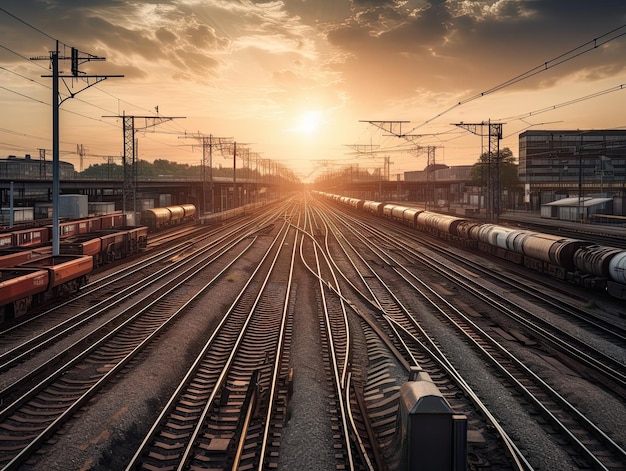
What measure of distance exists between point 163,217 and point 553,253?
1687 inches

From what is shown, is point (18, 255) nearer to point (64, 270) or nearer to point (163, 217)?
point (64, 270)

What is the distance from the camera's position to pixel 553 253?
25766 millimetres

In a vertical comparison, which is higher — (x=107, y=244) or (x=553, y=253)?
(x=107, y=244)

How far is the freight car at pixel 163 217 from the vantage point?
173ft

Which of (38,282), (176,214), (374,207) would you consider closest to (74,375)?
(38,282)

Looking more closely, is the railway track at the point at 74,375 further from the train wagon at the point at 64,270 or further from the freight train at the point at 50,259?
the freight train at the point at 50,259

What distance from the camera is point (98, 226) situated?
38.8 metres

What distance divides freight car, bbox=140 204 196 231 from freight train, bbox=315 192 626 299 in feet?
103

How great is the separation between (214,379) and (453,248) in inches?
1280

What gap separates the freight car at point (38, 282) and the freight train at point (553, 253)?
76.9 ft

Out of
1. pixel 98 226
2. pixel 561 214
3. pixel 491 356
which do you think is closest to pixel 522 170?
pixel 561 214

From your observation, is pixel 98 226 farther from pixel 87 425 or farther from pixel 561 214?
pixel 561 214

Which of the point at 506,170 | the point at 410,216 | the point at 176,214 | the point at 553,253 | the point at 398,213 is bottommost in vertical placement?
the point at 553,253

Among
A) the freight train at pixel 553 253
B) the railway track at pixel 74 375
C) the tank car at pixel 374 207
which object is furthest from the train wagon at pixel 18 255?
the tank car at pixel 374 207
